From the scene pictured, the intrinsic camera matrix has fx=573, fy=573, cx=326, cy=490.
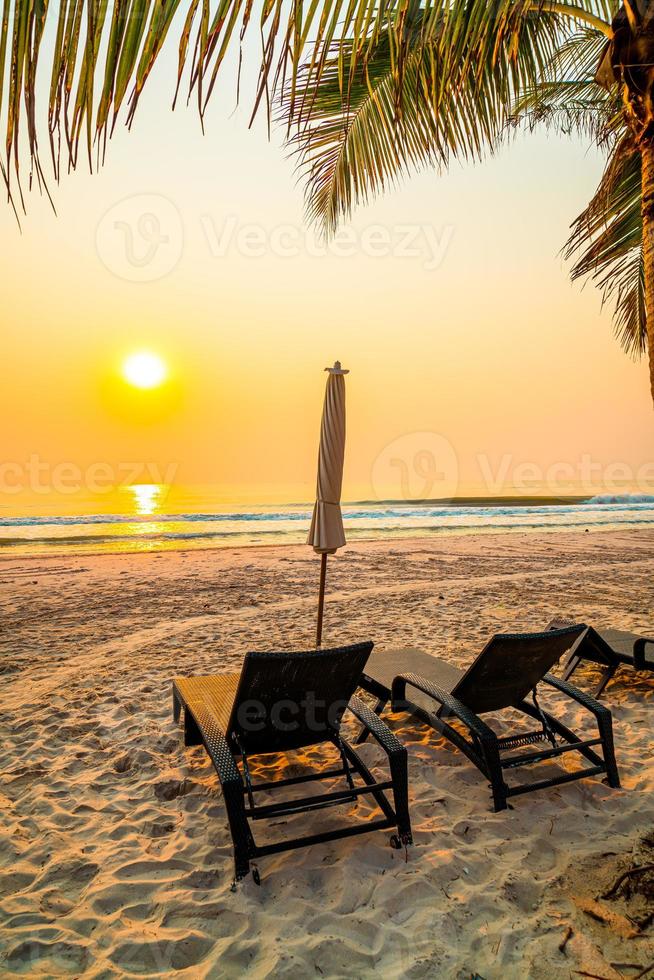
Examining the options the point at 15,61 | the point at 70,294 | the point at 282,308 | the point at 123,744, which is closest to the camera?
the point at 15,61

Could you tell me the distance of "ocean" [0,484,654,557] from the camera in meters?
20.2

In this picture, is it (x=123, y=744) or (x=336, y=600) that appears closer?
(x=123, y=744)

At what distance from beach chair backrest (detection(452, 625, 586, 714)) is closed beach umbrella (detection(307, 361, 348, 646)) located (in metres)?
1.71

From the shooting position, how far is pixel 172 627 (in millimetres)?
7516

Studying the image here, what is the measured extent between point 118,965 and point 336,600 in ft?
23.4

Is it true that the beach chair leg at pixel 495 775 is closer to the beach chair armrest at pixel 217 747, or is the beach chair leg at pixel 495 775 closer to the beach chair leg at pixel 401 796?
the beach chair leg at pixel 401 796

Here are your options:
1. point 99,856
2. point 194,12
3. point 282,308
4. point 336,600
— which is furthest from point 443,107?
point 282,308

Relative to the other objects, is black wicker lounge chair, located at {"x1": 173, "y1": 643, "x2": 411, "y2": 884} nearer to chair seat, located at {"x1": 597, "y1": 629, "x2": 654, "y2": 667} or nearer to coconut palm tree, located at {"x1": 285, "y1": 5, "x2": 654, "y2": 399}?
coconut palm tree, located at {"x1": 285, "y1": 5, "x2": 654, "y2": 399}

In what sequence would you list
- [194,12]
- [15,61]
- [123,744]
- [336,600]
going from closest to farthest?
[15,61] < [194,12] < [123,744] < [336,600]

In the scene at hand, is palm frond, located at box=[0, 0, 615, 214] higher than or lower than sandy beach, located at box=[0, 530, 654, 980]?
higher

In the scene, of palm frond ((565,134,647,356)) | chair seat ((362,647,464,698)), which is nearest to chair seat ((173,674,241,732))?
chair seat ((362,647,464,698))

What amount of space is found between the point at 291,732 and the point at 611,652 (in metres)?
3.01

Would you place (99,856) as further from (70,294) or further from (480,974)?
(70,294)

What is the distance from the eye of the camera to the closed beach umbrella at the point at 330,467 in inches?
189
